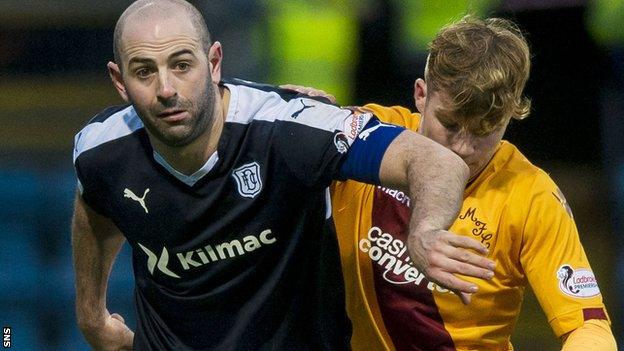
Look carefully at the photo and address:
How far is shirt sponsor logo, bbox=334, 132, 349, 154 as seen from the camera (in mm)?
3369

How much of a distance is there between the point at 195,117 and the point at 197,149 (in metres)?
0.11

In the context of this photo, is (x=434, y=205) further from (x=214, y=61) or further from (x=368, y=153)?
(x=214, y=61)

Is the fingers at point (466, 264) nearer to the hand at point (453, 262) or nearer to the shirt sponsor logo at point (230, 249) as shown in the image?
the hand at point (453, 262)

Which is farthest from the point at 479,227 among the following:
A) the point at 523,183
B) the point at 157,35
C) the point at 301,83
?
the point at 301,83

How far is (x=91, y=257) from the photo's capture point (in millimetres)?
3943

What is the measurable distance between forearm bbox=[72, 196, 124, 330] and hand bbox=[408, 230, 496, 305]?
121cm

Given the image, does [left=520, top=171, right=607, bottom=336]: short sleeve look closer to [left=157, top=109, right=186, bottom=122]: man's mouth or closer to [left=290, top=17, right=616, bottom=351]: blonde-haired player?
[left=290, top=17, right=616, bottom=351]: blonde-haired player

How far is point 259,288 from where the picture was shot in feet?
11.8

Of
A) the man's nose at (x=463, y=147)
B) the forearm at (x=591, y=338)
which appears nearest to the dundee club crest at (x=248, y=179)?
the man's nose at (x=463, y=147)

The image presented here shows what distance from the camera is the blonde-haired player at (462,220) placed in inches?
151

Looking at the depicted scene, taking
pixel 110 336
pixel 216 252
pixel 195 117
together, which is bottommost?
pixel 110 336

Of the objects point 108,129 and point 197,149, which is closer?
point 197,149

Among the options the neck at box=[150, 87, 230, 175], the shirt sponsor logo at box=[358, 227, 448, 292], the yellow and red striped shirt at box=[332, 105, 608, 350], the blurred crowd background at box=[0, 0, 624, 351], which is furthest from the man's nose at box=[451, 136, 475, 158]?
the blurred crowd background at box=[0, 0, 624, 351]

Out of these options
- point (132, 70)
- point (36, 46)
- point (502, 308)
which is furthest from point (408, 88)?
point (132, 70)
